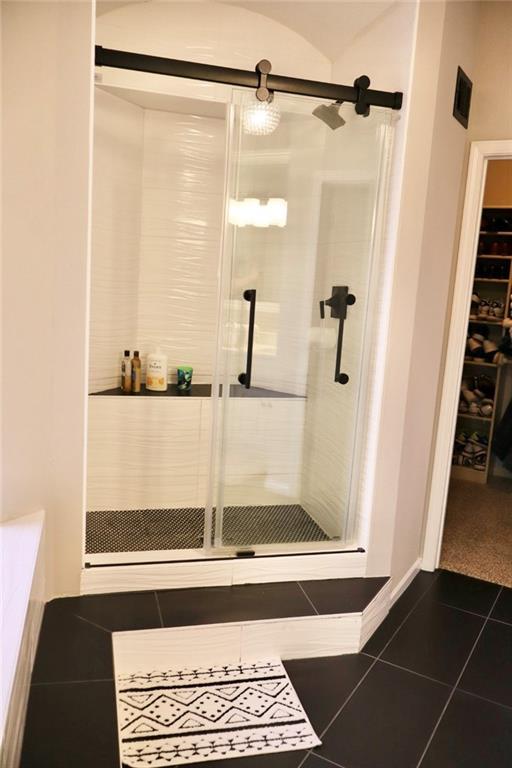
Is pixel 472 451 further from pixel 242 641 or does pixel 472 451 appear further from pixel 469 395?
pixel 242 641

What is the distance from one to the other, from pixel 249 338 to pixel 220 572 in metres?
0.96

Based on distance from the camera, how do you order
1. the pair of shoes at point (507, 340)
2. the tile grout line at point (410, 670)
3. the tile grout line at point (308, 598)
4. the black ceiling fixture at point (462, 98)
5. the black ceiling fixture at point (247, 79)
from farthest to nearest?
the pair of shoes at point (507, 340), the black ceiling fixture at point (462, 98), the tile grout line at point (308, 598), the tile grout line at point (410, 670), the black ceiling fixture at point (247, 79)

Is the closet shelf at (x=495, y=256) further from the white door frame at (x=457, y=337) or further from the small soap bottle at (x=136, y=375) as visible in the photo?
the small soap bottle at (x=136, y=375)

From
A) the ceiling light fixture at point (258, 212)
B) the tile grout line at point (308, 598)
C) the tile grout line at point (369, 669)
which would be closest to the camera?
the tile grout line at point (369, 669)

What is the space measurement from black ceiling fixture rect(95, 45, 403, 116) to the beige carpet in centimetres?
222

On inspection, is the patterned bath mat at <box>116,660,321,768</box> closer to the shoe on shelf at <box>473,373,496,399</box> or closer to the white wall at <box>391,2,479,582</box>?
the white wall at <box>391,2,479,582</box>

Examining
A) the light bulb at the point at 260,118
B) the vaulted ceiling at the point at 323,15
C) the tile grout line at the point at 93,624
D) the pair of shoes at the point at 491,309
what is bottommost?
the tile grout line at the point at 93,624

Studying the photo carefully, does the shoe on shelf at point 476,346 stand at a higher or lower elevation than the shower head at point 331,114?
lower

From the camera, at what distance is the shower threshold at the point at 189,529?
2.49 metres

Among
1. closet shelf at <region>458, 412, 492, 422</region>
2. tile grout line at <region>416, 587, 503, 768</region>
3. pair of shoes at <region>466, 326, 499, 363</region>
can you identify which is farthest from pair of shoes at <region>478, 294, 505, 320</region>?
tile grout line at <region>416, 587, 503, 768</region>

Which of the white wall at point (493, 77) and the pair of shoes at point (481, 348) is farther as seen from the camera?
the pair of shoes at point (481, 348)

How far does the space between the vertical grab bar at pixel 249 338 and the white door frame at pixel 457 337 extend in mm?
983

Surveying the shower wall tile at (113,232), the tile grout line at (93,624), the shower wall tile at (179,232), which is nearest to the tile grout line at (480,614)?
the tile grout line at (93,624)

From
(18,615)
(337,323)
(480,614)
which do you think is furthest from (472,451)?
(18,615)
